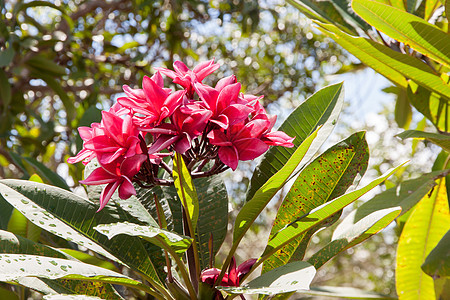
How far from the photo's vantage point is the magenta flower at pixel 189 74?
2.68 feet

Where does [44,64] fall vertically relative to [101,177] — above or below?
above

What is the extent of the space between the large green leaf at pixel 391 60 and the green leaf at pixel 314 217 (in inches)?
16.3

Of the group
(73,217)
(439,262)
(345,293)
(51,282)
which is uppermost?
(73,217)

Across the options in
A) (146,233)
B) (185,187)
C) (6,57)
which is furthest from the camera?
(6,57)

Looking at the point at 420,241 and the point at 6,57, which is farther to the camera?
the point at 6,57

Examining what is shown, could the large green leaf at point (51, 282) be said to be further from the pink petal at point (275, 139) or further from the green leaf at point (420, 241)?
the green leaf at point (420, 241)

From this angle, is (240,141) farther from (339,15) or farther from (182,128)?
(339,15)

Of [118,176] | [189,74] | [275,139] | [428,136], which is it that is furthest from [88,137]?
[428,136]

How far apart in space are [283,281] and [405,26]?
689 millimetres

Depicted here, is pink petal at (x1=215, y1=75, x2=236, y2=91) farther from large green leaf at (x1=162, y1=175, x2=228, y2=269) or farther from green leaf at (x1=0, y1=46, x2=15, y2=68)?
green leaf at (x1=0, y1=46, x2=15, y2=68)

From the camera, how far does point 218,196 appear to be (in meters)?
0.91

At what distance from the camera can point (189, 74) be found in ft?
2.70

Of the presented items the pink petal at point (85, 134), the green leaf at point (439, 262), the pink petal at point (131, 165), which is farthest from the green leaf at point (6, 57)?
the green leaf at point (439, 262)

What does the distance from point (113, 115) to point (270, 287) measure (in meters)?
0.37
